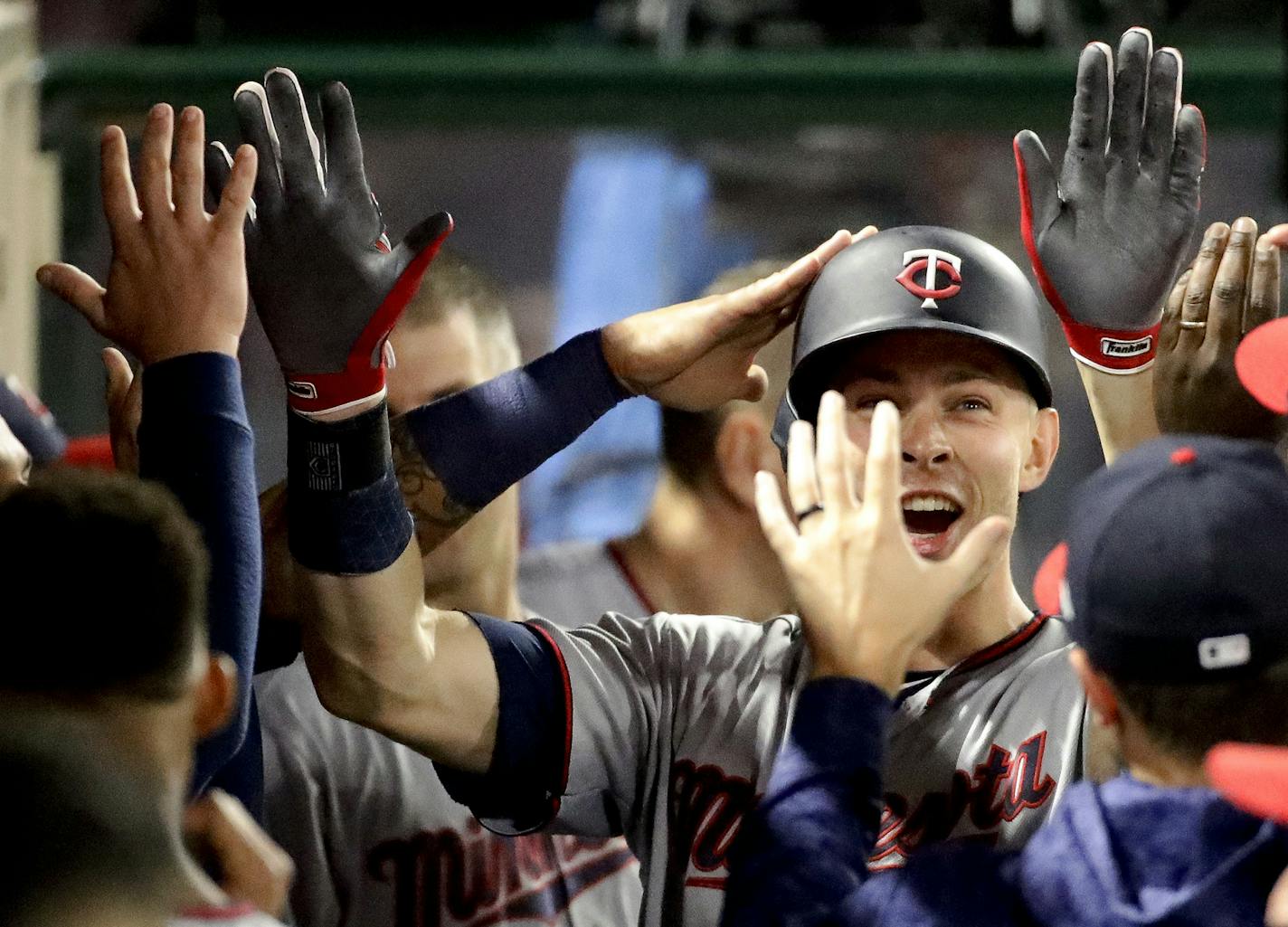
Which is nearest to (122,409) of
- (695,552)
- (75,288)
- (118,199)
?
(75,288)

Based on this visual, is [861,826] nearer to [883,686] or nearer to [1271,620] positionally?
[883,686]

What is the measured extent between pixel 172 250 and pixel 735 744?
27.4 inches

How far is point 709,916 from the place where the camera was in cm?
167

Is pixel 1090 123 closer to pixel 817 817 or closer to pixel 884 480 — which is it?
pixel 884 480

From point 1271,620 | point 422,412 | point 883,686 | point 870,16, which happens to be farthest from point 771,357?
point 870,16

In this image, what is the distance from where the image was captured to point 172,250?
159cm

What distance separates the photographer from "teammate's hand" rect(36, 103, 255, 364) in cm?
158

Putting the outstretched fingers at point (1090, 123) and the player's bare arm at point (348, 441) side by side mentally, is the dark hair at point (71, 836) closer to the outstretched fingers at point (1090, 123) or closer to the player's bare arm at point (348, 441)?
the player's bare arm at point (348, 441)

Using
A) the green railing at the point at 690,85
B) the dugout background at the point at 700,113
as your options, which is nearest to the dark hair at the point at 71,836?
the dugout background at the point at 700,113

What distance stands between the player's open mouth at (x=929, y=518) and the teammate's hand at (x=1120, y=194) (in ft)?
0.79

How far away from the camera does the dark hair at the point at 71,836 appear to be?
1.07 metres

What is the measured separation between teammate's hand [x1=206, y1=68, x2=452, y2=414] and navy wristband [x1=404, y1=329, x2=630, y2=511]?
Answer: 0.58ft

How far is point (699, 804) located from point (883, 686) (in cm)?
33

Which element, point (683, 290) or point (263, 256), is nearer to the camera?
point (263, 256)
